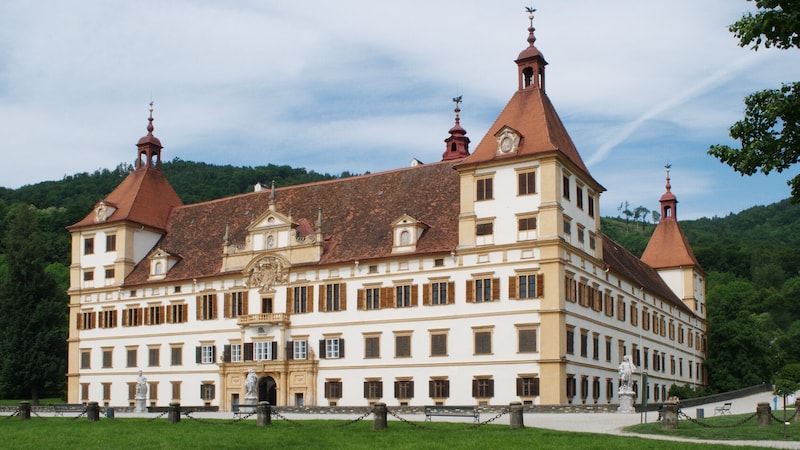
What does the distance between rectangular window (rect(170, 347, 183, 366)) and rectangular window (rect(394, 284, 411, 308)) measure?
16.4 m


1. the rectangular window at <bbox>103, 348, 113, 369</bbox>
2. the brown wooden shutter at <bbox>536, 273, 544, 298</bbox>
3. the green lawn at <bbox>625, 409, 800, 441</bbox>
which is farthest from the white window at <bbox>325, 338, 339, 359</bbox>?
the green lawn at <bbox>625, 409, 800, 441</bbox>

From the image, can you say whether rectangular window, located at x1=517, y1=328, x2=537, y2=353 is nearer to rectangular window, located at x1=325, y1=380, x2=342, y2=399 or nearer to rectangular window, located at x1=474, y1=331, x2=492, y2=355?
rectangular window, located at x1=474, y1=331, x2=492, y2=355

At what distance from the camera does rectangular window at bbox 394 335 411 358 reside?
191 ft

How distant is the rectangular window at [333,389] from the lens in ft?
197

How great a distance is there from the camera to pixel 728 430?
33219 mm

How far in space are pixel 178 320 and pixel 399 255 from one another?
676 inches

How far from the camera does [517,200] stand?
56.1 meters

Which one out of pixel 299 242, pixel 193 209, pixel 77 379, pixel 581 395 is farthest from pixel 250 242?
pixel 581 395

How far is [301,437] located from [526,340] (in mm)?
23324

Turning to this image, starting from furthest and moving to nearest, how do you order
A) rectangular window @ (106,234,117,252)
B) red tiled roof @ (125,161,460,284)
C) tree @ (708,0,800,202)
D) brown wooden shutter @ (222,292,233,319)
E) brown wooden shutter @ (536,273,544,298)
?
1. rectangular window @ (106,234,117,252)
2. brown wooden shutter @ (222,292,233,319)
3. red tiled roof @ (125,161,460,284)
4. brown wooden shutter @ (536,273,544,298)
5. tree @ (708,0,800,202)

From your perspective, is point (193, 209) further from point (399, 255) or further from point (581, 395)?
point (581, 395)

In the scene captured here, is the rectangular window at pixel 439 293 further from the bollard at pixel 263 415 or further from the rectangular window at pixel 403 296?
the bollard at pixel 263 415

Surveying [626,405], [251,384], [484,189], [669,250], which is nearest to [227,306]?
[251,384]

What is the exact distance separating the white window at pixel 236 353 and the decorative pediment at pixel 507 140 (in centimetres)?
2053
